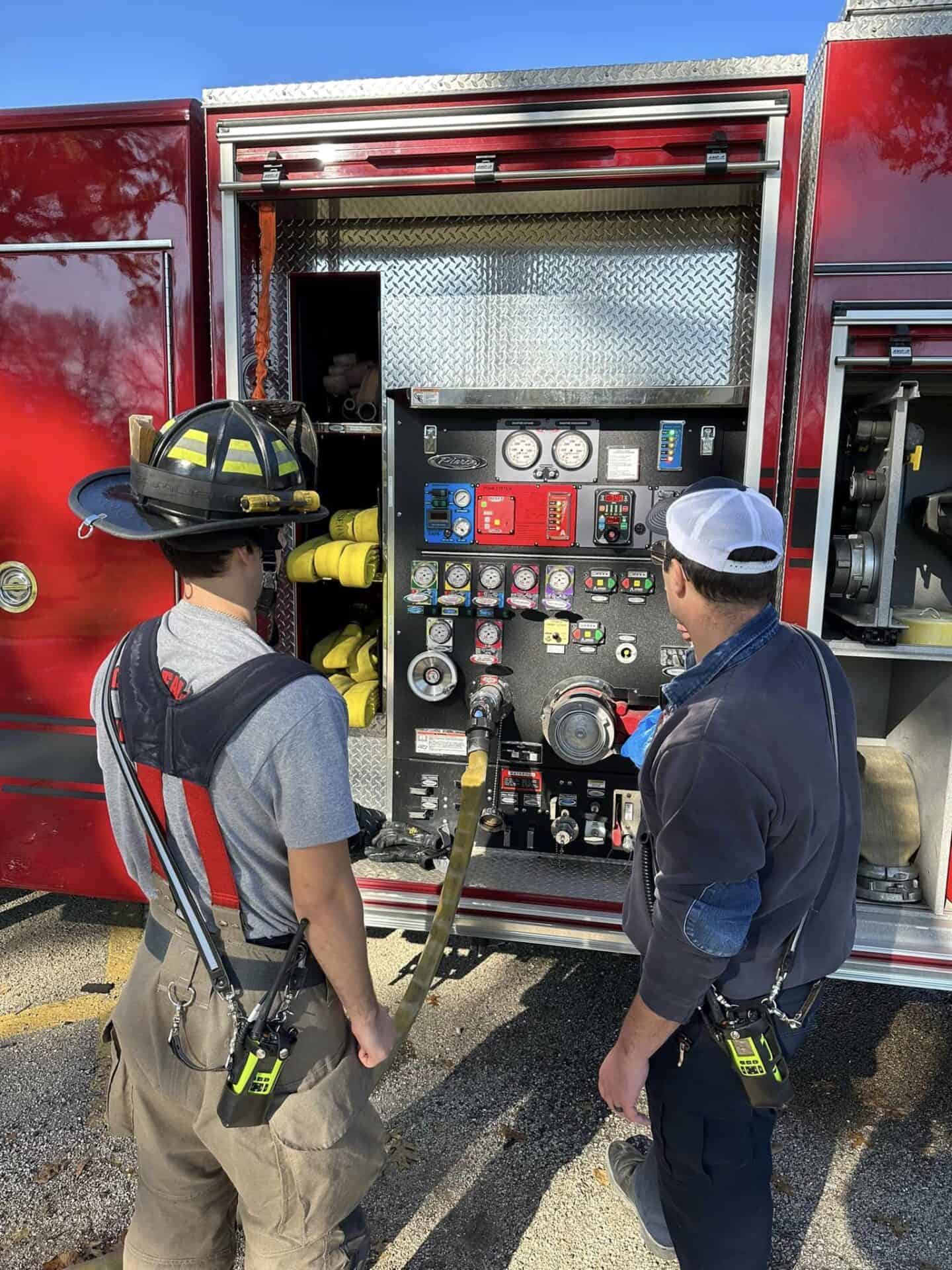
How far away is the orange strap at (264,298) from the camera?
9.89 feet

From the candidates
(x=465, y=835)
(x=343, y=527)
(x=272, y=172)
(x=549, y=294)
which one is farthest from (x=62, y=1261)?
(x=549, y=294)

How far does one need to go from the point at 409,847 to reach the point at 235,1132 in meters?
1.62

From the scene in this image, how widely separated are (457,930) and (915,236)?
2788 mm

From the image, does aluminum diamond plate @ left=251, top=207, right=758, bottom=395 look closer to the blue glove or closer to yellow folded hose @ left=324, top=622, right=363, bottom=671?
yellow folded hose @ left=324, top=622, right=363, bottom=671

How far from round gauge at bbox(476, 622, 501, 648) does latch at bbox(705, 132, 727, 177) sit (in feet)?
5.73

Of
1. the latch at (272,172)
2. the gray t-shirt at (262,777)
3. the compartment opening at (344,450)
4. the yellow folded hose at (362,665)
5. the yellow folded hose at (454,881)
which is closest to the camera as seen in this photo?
the gray t-shirt at (262,777)

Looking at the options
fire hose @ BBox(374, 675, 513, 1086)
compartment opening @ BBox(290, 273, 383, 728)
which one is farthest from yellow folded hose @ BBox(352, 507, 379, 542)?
fire hose @ BBox(374, 675, 513, 1086)

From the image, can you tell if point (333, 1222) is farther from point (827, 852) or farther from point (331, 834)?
point (827, 852)

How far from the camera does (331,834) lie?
138 centimetres

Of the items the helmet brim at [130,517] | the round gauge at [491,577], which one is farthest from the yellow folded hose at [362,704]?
the helmet brim at [130,517]

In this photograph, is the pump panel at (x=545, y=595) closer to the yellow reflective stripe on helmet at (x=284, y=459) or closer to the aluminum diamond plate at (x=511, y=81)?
the aluminum diamond plate at (x=511, y=81)

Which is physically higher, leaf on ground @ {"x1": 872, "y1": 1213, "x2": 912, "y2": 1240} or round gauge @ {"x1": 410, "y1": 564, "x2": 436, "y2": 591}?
round gauge @ {"x1": 410, "y1": 564, "x2": 436, "y2": 591}

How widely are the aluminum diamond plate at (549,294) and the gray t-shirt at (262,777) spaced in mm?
2286

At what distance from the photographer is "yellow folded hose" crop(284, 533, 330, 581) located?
3.47 m
